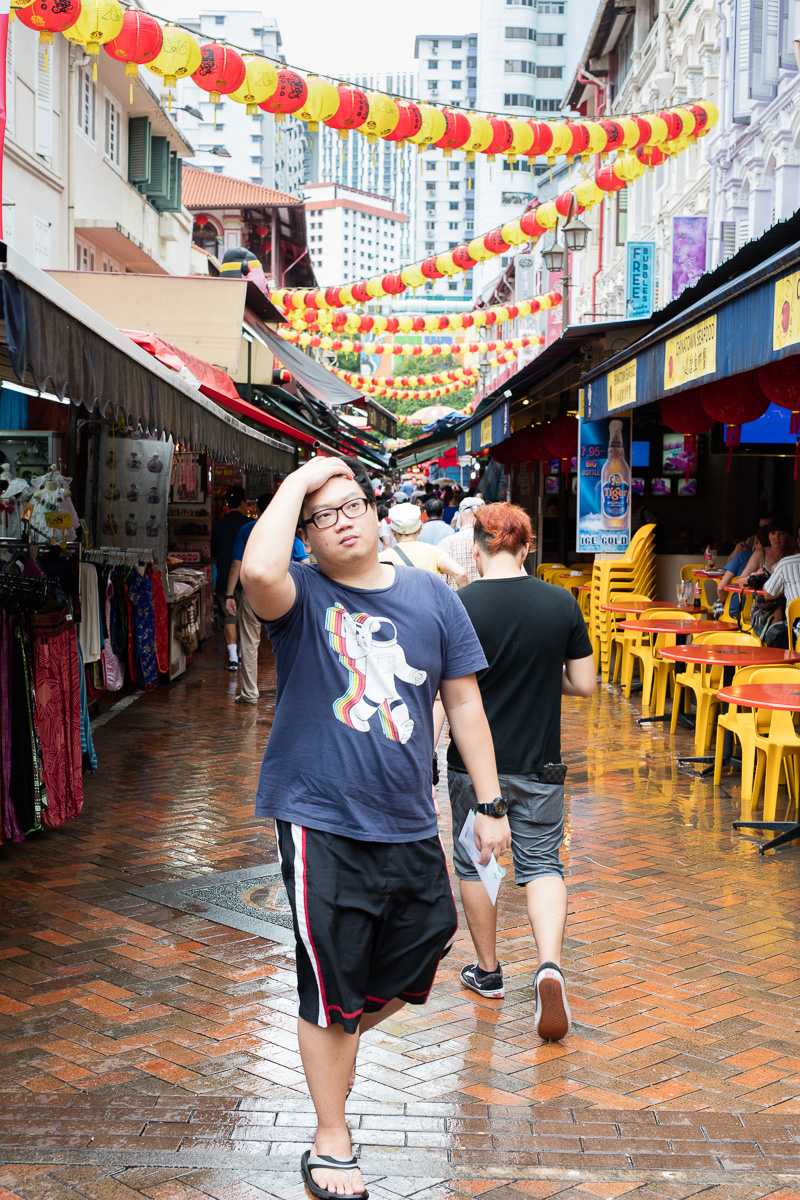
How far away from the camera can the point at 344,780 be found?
297 centimetres

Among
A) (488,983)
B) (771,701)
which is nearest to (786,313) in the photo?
(771,701)

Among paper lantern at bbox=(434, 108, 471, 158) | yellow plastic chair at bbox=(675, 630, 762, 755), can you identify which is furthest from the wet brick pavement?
paper lantern at bbox=(434, 108, 471, 158)

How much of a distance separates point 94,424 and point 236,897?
6948mm

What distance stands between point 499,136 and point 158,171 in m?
13.3

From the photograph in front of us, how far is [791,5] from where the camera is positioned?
15914mm

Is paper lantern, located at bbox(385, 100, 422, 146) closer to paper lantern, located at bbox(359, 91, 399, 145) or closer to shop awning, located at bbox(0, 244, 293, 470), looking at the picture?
paper lantern, located at bbox(359, 91, 399, 145)

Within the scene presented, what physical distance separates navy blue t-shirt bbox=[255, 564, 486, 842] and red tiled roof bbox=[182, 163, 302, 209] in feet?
134

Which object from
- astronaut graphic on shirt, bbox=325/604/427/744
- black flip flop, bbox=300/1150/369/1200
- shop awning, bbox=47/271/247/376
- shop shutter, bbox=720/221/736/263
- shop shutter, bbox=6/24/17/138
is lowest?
black flip flop, bbox=300/1150/369/1200

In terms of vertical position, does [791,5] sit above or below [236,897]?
above

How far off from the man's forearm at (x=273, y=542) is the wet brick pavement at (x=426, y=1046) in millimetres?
1558

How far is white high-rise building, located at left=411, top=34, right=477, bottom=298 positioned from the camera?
481 feet

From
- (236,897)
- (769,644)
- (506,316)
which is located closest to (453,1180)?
(236,897)

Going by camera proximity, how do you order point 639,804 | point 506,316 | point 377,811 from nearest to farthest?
point 377,811, point 639,804, point 506,316

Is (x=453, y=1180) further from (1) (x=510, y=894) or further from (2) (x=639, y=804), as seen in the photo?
(2) (x=639, y=804)
